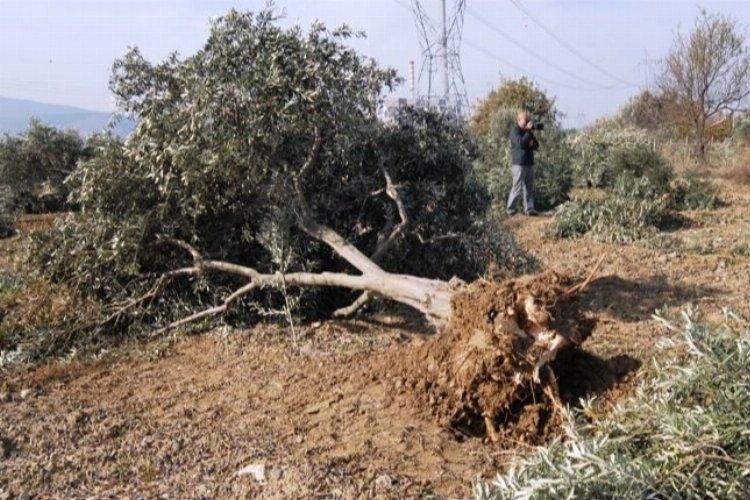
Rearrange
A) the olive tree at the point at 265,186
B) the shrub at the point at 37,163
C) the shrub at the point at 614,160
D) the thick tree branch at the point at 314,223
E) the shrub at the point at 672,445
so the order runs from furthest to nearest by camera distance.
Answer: the shrub at the point at 37,163 < the shrub at the point at 614,160 < the thick tree branch at the point at 314,223 < the olive tree at the point at 265,186 < the shrub at the point at 672,445

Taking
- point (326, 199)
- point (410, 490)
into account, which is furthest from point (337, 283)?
point (410, 490)

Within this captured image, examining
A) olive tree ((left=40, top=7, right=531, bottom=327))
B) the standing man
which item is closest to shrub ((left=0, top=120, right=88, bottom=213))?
the standing man

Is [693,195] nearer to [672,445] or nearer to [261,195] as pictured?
[261,195]

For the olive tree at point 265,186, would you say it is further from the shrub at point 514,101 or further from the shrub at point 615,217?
the shrub at point 514,101

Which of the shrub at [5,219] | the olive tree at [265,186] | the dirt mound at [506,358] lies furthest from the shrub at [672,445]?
the shrub at [5,219]

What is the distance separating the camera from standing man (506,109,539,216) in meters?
10.6

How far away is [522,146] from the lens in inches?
417

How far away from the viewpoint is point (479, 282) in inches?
151

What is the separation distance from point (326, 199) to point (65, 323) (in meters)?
2.17

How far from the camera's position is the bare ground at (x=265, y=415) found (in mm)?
3213

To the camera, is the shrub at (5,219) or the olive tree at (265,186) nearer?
the olive tree at (265,186)

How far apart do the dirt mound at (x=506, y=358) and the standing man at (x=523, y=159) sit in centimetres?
724

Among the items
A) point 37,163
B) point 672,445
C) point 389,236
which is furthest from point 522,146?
point 37,163

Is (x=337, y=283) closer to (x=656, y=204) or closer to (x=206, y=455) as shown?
(x=206, y=455)
